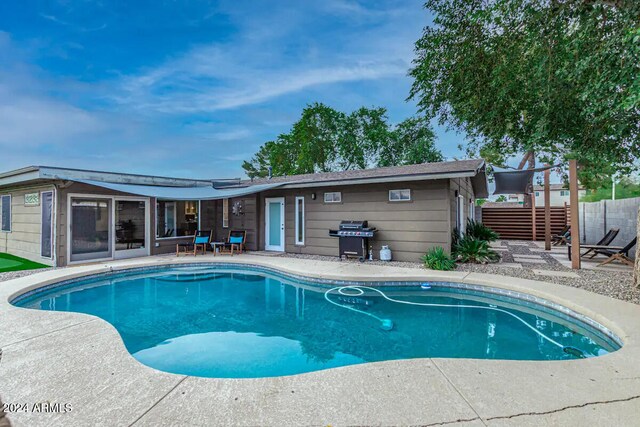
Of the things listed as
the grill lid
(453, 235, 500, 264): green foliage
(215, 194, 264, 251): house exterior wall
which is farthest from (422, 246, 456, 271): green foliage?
(215, 194, 264, 251): house exterior wall

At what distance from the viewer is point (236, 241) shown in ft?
36.0

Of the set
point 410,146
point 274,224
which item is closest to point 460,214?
point 274,224

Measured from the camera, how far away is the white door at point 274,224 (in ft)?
36.4

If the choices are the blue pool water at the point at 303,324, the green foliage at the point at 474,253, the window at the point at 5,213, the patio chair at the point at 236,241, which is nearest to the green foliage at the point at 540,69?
the green foliage at the point at 474,253

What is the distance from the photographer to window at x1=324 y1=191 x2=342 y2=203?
976 cm

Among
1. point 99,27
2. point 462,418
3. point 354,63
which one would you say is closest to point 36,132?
point 99,27

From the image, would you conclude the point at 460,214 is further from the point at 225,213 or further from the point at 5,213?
the point at 5,213

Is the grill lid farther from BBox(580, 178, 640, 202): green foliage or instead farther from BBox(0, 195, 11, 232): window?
BBox(580, 178, 640, 202): green foliage

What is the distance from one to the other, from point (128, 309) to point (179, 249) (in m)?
5.69

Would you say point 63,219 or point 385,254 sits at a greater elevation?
point 63,219

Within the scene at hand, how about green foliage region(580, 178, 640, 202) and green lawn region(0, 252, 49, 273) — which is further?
green foliage region(580, 178, 640, 202)

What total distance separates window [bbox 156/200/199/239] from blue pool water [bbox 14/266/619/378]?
3613 mm

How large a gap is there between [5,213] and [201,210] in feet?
20.5

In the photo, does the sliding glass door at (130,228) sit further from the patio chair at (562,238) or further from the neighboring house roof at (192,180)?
the patio chair at (562,238)
